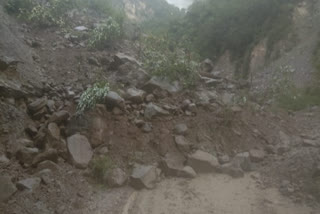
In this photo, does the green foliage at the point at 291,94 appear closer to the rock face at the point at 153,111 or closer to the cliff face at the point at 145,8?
the rock face at the point at 153,111

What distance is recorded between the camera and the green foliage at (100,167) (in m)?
4.27

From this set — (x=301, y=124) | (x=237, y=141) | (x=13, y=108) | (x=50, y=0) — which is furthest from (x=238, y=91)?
(x=50, y=0)

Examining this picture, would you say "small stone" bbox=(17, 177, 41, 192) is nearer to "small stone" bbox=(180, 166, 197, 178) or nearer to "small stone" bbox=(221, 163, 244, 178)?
"small stone" bbox=(180, 166, 197, 178)

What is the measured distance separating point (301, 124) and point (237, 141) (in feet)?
6.22

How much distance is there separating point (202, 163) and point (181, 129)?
2.63 ft

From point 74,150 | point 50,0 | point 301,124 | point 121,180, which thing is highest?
point 50,0

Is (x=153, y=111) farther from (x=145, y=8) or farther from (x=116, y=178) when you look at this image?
(x=145, y=8)

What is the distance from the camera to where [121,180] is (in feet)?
13.8

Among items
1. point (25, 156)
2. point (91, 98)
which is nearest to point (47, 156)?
point (25, 156)

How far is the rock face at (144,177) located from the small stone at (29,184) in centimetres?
135

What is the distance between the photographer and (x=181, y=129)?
5.17 m

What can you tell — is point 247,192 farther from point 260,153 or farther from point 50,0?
point 50,0

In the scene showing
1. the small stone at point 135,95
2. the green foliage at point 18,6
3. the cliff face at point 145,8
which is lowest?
the small stone at point 135,95

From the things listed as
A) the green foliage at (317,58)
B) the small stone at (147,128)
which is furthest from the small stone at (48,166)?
the green foliage at (317,58)
